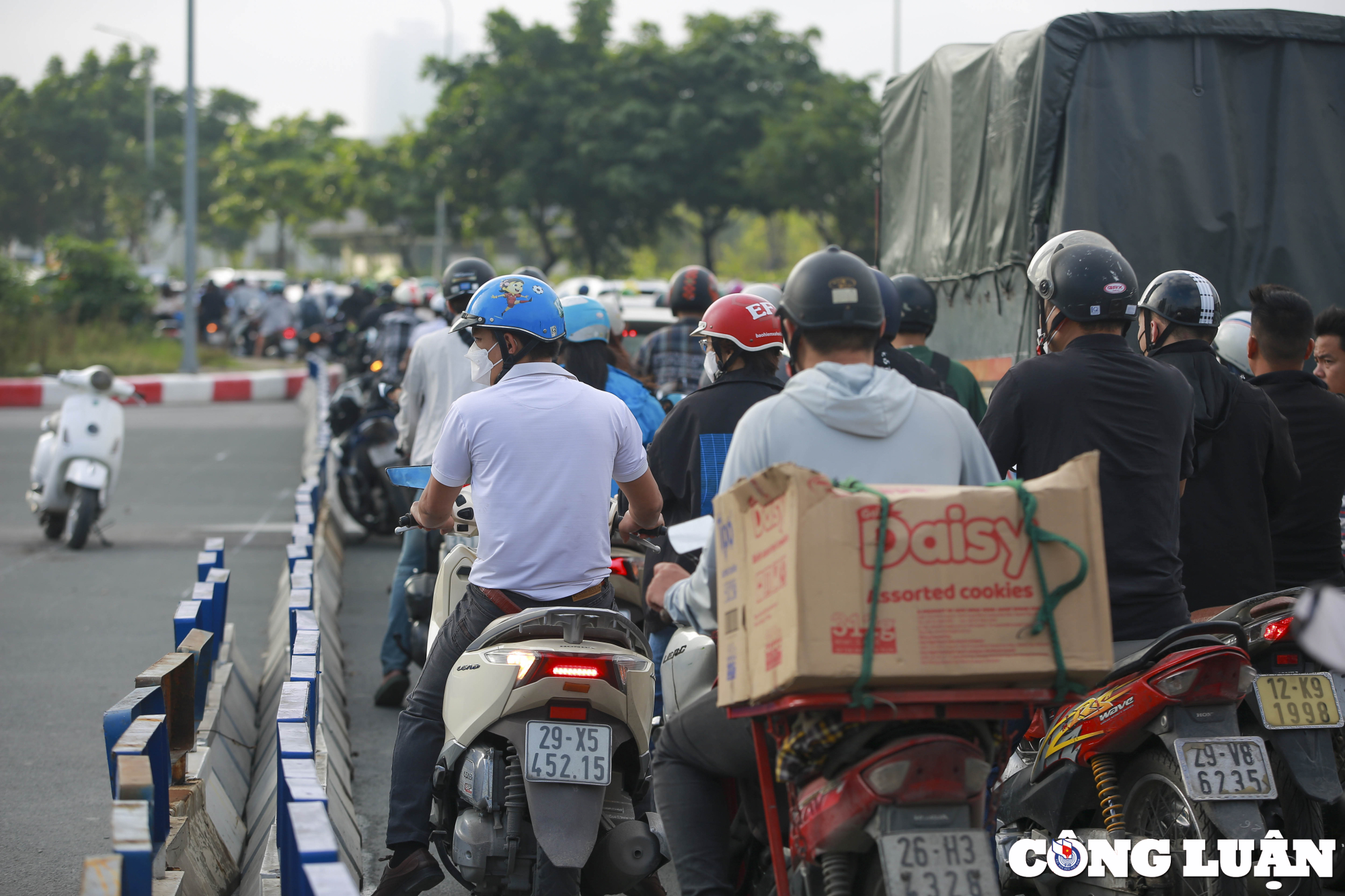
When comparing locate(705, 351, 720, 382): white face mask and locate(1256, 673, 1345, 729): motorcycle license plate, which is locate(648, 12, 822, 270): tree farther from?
locate(1256, 673, 1345, 729): motorcycle license plate

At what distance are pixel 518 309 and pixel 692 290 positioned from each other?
4240mm

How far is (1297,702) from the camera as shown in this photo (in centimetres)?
390

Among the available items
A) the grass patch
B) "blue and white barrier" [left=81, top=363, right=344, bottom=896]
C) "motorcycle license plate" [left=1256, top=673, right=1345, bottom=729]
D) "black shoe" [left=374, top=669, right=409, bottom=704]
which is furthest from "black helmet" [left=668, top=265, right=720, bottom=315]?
the grass patch

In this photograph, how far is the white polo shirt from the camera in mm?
3990

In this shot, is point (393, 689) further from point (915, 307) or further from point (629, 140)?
point (629, 140)

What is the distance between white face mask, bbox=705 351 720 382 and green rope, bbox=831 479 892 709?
2132 millimetres

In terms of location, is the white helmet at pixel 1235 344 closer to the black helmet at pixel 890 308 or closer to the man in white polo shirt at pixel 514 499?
the black helmet at pixel 890 308

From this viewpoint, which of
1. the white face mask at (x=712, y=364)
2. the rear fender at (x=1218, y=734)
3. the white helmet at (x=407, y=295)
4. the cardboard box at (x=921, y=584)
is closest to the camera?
the cardboard box at (x=921, y=584)

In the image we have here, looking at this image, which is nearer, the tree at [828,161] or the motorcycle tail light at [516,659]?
the motorcycle tail light at [516,659]

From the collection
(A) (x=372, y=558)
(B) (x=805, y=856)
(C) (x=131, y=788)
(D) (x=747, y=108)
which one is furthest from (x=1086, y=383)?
(D) (x=747, y=108)

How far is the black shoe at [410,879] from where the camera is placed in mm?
3992

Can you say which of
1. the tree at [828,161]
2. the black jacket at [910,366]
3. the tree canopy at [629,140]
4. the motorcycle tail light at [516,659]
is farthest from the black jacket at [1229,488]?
the tree at [828,161]

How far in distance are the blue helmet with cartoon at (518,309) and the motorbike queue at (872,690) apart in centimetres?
1

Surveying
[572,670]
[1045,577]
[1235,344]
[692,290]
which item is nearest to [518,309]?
[572,670]
